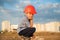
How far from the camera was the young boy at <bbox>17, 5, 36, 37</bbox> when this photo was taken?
3.08 metres

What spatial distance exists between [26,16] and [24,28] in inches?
7.1

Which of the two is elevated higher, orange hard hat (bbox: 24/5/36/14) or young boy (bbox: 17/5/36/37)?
orange hard hat (bbox: 24/5/36/14)

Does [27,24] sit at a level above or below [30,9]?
below

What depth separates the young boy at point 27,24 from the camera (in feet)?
10.1

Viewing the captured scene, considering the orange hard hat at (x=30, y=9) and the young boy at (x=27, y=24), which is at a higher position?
the orange hard hat at (x=30, y=9)

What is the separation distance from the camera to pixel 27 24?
3076mm

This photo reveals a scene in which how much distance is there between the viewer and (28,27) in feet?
10.1

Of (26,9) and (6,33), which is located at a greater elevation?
(26,9)

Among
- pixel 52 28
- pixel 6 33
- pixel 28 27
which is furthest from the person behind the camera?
pixel 52 28

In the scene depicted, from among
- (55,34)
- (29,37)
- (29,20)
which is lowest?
(55,34)

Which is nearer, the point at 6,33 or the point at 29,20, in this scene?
the point at 29,20

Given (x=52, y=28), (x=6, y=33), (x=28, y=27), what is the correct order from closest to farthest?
(x=28, y=27) → (x=6, y=33) → (x=52, y=28)

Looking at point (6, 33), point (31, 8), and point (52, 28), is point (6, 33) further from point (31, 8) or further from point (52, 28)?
point (31, 8)

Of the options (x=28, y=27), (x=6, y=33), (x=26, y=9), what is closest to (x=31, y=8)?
(x=26, y=9)
